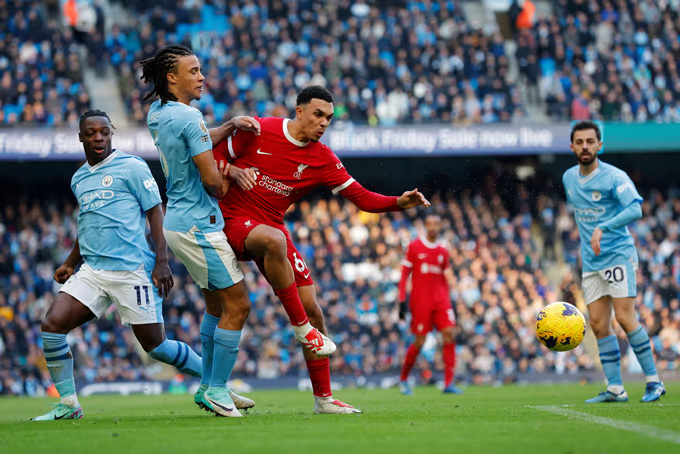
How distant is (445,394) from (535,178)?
12.9 m

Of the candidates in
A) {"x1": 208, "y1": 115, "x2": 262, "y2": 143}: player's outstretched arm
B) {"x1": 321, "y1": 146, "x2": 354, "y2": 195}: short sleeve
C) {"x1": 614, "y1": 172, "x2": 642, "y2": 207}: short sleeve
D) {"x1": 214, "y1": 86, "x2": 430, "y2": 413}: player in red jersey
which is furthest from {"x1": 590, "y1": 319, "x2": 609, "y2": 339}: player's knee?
{"x1": 208, "y1": 115, "x2": 262, "y2": 143}: player's outstretched arm

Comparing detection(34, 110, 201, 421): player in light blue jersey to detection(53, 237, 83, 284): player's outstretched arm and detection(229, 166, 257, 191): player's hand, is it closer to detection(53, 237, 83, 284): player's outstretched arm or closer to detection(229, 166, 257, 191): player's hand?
detection(53, 237, 83, 284): player's outstretched arm

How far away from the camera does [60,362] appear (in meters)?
7.13

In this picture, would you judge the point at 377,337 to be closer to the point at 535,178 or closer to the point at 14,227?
the point at 535,178

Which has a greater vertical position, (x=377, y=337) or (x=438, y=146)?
(x=438, y=146)

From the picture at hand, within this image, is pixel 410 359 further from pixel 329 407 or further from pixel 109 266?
pixel 109 266

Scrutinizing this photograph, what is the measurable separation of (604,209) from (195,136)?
4.44m

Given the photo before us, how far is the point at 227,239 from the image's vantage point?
6.77 meters

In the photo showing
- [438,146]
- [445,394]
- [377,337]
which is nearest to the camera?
[445,394]

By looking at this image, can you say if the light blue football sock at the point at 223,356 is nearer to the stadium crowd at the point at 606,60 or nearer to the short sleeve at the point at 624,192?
the short sleeve at the point at 624,192

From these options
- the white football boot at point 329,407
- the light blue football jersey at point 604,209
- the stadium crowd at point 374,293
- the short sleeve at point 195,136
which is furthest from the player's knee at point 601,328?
the stadium crowd at point 374,293

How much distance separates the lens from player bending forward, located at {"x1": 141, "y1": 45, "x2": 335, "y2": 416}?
6.48 meters

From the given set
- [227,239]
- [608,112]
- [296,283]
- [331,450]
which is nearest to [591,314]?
[296,283]

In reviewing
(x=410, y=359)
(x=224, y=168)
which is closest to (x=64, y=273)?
(x=224, y=168)
